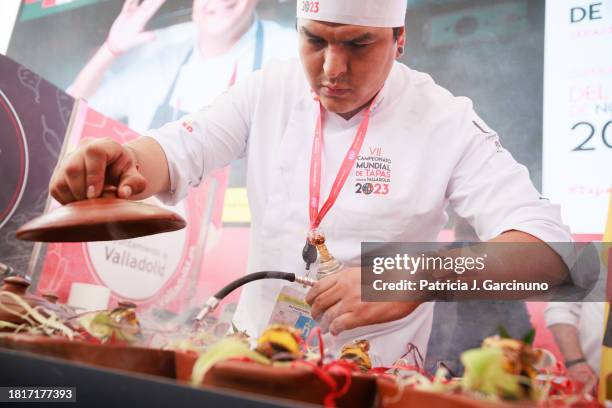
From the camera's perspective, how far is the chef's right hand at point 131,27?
3031 mm

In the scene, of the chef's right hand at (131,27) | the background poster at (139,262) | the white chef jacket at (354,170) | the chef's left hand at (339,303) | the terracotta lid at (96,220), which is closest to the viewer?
the terracotta lid at (96,220)

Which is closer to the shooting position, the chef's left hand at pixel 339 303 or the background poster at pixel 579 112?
the chef's left hand at pixel 339 303

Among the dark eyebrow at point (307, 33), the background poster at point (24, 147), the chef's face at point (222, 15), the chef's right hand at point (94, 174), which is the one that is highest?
the chef's face at point (222, 15)

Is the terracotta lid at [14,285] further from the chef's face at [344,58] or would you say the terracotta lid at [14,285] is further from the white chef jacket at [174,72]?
the white chef jacket at [174,72]

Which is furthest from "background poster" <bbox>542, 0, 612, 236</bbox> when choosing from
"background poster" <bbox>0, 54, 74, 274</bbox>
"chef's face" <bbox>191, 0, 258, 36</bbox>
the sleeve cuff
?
"background poster" <bbox>0, 54, 74, 274</bbox>

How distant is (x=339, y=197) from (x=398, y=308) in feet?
1.29

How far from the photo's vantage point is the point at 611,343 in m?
1.32

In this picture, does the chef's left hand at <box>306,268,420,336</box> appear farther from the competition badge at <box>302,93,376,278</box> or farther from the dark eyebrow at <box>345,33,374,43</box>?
the dark eyebrow at <box>345,33,374,43</box>

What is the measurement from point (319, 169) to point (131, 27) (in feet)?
6.08

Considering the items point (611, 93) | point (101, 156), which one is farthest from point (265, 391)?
point (611, 93)

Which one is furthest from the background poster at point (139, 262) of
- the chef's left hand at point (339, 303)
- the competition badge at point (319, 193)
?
the chef's left hand at point (339, 303)

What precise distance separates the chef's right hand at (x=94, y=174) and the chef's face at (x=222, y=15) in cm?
179

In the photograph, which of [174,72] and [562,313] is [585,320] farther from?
[174,72]

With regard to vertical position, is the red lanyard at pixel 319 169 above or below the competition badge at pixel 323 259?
above
